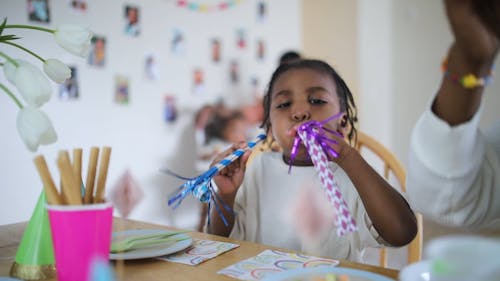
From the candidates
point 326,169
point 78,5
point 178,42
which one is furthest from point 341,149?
point 178,42

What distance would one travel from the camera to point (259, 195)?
44.6 inches

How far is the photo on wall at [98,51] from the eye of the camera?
2.15 m

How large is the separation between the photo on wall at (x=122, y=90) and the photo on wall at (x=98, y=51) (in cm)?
12

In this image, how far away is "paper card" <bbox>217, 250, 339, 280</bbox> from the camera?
2.05 ft

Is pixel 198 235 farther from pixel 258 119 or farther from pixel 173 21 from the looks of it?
pixel 258 119

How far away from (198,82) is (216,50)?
0.28 meters

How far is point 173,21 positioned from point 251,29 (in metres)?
0.75

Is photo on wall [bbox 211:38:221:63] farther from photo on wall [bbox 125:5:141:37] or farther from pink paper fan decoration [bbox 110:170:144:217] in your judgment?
pink paper fan decoration [bbox 110:170:144:217]

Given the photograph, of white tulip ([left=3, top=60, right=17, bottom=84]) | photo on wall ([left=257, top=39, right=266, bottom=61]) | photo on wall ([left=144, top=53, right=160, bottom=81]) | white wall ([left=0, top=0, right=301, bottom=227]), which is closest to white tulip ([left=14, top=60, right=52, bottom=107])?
white tulip ([left=3, top=60, right=17, bottom=84])

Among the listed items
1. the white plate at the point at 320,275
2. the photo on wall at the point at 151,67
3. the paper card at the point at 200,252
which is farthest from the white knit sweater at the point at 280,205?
the photo on wall at the point at 151,67

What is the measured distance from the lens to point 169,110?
2.62 metres

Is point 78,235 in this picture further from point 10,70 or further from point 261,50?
point 261,50

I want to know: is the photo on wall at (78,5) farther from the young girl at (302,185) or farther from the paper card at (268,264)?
the paper card at (268,264)

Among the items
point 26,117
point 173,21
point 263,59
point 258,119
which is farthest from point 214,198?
point 263,59
